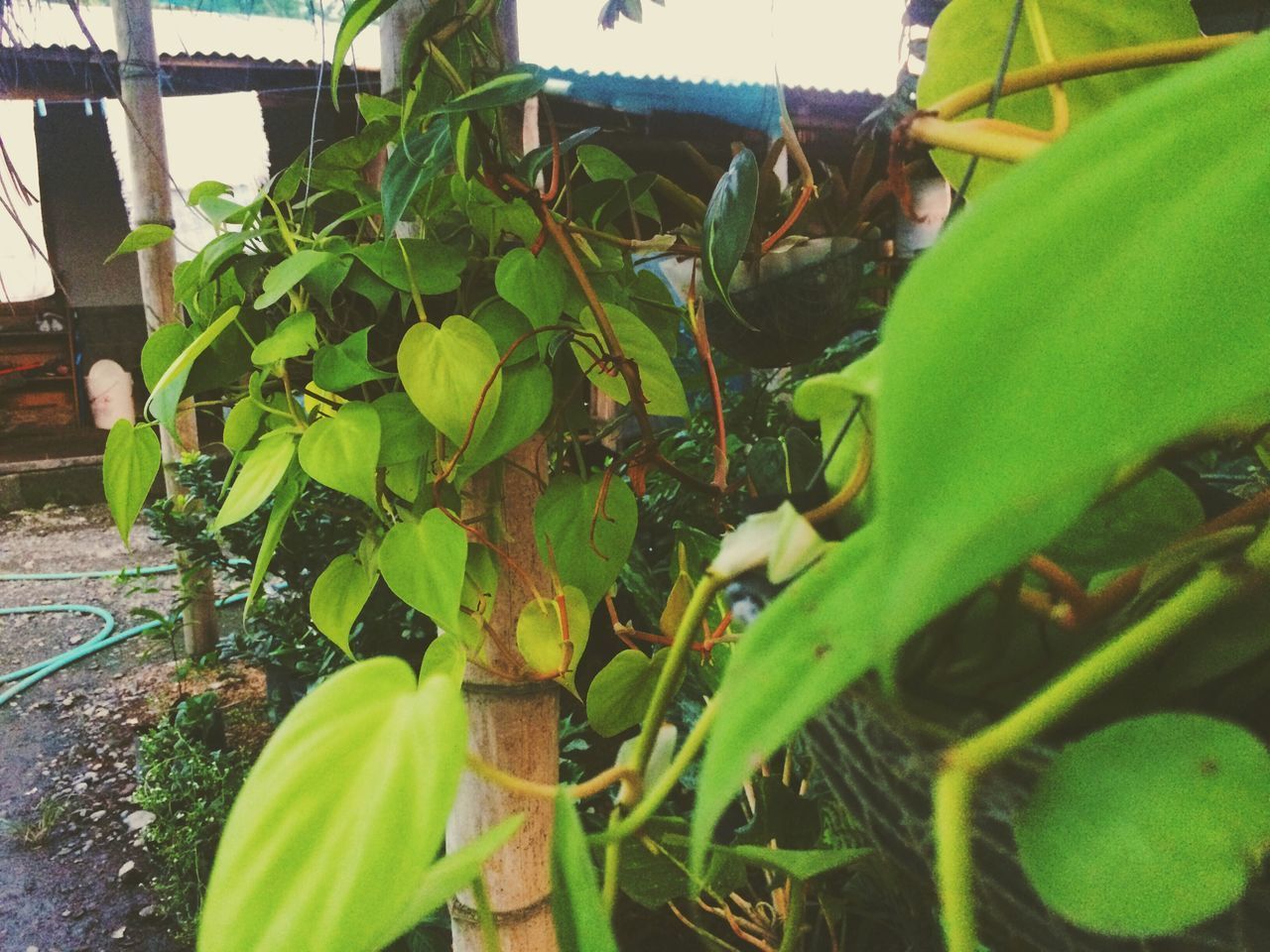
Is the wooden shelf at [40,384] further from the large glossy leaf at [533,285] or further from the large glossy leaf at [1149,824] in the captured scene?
the large glossy leaf at [1149,824]

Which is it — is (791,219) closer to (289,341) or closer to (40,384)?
(289,341)

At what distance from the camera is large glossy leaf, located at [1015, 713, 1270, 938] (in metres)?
0.12

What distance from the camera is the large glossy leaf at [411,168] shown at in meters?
0.38

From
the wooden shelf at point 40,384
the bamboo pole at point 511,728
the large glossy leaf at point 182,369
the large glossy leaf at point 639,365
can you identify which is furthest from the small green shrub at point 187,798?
the wooden shelf at point 40,384

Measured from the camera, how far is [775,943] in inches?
26.5

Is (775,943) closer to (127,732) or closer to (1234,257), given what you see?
(1234,257)

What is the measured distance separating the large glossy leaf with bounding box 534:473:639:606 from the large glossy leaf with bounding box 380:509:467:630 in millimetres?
62

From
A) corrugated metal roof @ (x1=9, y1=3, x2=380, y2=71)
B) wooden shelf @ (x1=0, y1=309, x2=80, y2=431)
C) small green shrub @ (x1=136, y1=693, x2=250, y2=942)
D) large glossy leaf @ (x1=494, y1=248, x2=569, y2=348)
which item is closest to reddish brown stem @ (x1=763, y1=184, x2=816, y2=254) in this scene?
large glossy leaf @ (x1=494, y1=248, x2=569, y2=348)

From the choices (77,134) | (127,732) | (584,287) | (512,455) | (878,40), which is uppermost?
(77,134)

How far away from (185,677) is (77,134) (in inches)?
119

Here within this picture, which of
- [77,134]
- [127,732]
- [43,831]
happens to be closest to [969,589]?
[43,831]

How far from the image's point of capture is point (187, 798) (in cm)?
146

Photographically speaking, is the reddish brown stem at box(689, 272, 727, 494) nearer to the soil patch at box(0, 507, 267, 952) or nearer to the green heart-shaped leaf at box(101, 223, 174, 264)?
the green heart-shaped leaf at box(101, 223, 174, 264)

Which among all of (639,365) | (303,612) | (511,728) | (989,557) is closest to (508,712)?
(511,728)
